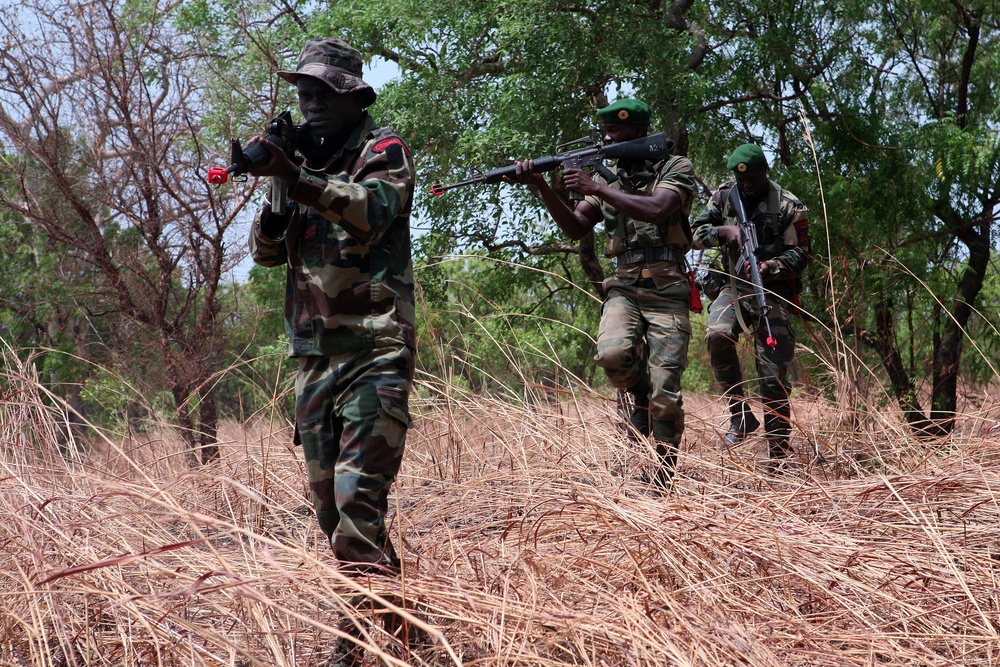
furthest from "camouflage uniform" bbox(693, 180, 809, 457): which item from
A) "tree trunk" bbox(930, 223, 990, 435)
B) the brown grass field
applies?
"tree trunk" bbox(930, 223, 990, 435)

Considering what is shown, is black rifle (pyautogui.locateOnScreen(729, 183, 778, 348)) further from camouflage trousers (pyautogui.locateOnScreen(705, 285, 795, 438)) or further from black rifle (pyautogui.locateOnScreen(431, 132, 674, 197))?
black rifle (pyautogui.locateOnScreen(431, 132, 674, 197))

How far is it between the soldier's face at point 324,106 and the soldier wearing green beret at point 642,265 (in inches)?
53.5

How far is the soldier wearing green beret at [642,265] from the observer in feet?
14.8

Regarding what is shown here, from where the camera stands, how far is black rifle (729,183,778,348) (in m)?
5.46

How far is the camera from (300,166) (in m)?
3.01

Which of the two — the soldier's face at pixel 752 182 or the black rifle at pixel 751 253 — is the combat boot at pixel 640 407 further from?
the soldier's face at pixel 752 182

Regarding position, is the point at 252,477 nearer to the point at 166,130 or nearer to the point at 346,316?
the point at 346,316

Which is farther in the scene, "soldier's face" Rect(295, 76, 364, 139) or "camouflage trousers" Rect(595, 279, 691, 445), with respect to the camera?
"camouflage trousers" Rect(595, 279, 691, 445)

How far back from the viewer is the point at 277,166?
2.73 meters

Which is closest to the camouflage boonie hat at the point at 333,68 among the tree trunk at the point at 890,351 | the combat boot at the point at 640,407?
the combat boot at the point at 640,407

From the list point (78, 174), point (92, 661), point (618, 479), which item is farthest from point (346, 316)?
point (78, 174)

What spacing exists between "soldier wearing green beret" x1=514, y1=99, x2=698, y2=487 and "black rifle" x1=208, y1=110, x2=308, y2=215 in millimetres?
1547

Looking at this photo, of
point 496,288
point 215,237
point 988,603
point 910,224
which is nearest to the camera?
point 988,603

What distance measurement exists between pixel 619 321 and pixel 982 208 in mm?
4921
